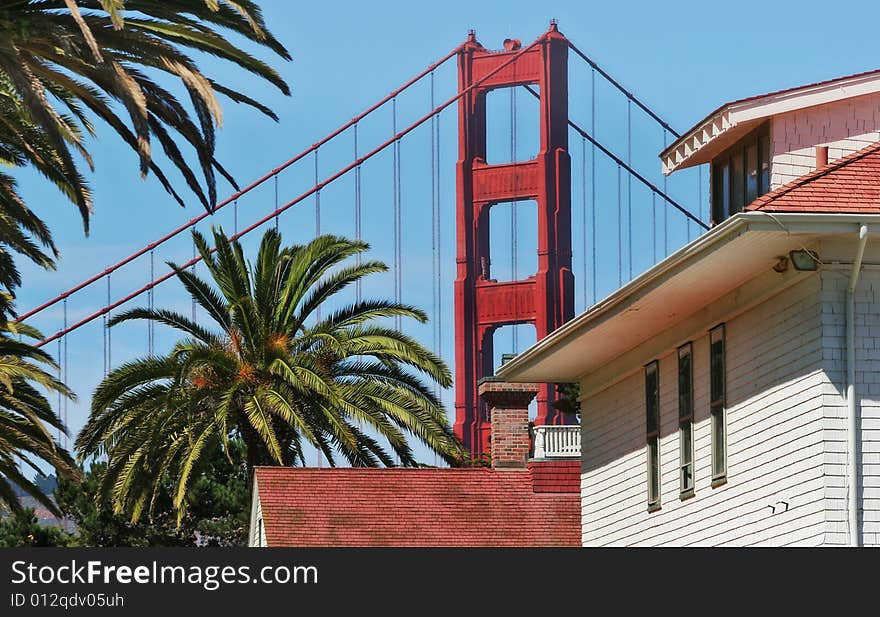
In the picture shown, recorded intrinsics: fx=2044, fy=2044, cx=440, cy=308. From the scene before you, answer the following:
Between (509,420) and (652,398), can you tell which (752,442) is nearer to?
(652,398)

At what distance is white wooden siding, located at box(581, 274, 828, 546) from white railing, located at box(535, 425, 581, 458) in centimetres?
919

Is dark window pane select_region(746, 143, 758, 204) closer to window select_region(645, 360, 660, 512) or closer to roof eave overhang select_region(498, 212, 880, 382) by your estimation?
roof eave overhang select_region(498, 212, 880, 382)

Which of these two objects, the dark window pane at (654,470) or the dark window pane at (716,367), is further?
the dark window pane at (654,470)

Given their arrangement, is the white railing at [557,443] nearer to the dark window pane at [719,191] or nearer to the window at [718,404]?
the dark window pane at [719,191]

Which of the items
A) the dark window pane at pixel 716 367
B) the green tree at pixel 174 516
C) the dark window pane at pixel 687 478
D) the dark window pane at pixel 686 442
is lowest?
the dark window pane at pixel 687 478

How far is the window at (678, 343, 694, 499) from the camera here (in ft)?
97.4

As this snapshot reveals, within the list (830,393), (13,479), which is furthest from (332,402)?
(830,393)

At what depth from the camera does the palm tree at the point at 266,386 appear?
47.2m

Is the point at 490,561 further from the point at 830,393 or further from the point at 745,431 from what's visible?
the point at 745,431

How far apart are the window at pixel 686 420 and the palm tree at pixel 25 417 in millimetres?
13070

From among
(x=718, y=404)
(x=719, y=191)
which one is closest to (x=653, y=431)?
(x=718, y=404)

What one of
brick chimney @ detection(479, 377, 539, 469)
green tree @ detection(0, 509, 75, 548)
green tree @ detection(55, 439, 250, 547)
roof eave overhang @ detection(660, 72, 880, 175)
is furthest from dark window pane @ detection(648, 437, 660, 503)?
green tree @ detection(0, 509, 75, 548)

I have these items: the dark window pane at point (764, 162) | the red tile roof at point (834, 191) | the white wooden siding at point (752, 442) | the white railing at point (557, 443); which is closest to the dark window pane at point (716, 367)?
the white wooden siding at point (752, 442)

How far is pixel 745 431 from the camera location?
27.3 metres
